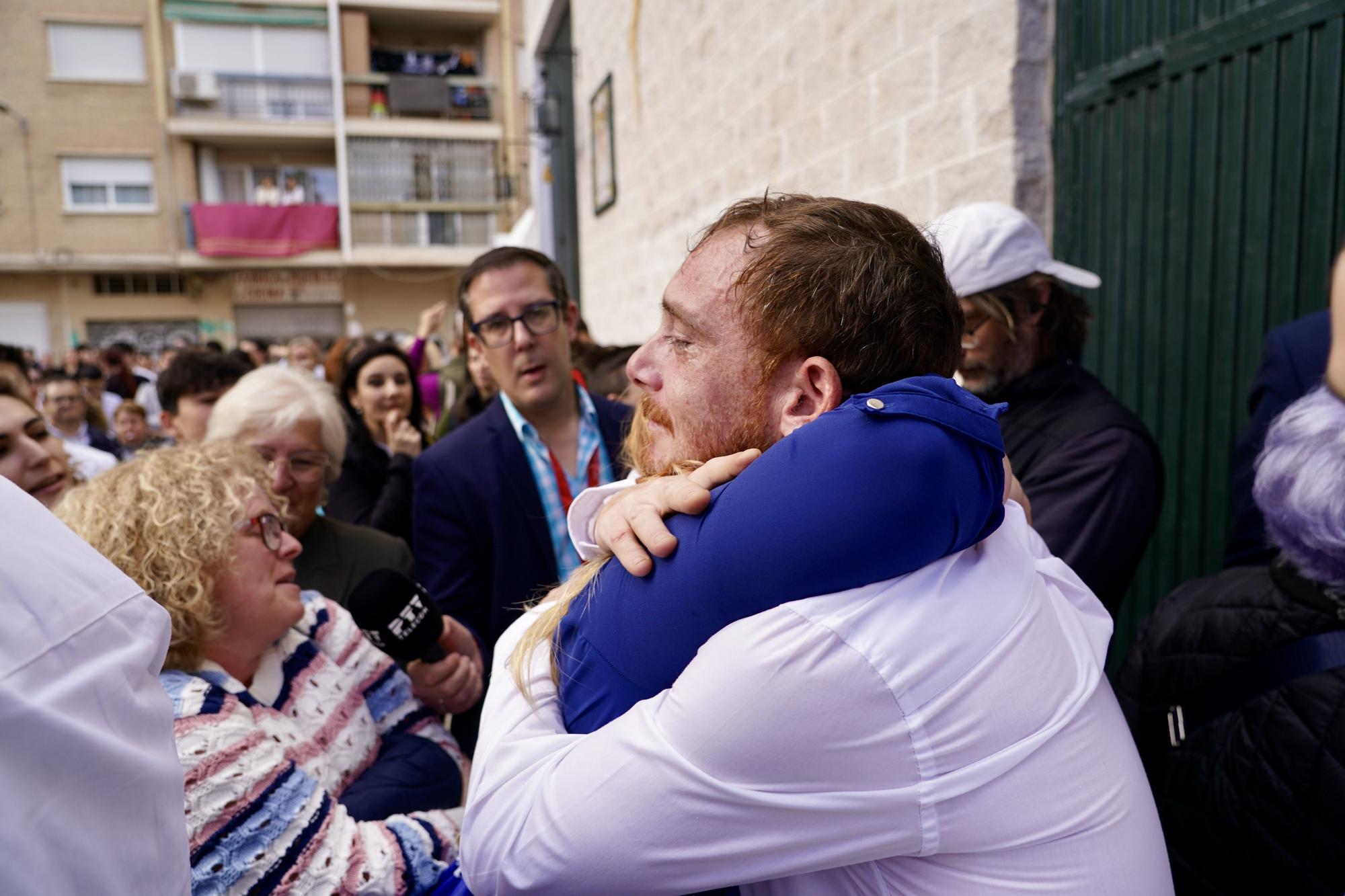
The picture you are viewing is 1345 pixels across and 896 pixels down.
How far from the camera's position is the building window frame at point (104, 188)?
2209 cm

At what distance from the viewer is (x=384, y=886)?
1370 mm

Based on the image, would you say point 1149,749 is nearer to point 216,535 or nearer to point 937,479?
point 937,479

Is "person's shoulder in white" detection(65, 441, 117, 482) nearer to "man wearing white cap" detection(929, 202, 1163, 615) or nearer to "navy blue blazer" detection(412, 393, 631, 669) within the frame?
"navy blue blazer" detection(412, 393, 631, 669)

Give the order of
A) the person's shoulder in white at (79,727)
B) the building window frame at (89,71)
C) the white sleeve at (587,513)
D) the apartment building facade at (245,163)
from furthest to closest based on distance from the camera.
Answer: the apartment building facade at (245,163) → the building window frame at (89,71) → the white sleeve at (587,513) → the person's shoulder in white at (79,727)

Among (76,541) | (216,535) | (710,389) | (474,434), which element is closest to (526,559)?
(474,434)

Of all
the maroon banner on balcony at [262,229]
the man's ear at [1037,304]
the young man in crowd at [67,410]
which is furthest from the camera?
the maroon banner on balcony at [262,229]

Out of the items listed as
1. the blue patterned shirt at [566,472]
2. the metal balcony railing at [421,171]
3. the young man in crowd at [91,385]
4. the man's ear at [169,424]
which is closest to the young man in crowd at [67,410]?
the young man in crowd at [91,385]

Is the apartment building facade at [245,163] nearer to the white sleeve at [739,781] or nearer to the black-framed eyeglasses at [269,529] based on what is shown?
the black-framed eyeglasses at [269,529]

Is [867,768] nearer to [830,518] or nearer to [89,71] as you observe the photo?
[830,518]

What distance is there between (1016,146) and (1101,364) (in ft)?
2.65

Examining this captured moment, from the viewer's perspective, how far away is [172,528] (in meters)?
1.59

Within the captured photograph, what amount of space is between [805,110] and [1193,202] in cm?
214

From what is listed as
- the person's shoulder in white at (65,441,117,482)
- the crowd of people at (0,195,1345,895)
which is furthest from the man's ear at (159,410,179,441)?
the crowd of people at (0,195,1345,895)

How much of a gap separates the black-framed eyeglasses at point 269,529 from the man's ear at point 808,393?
119 cm
